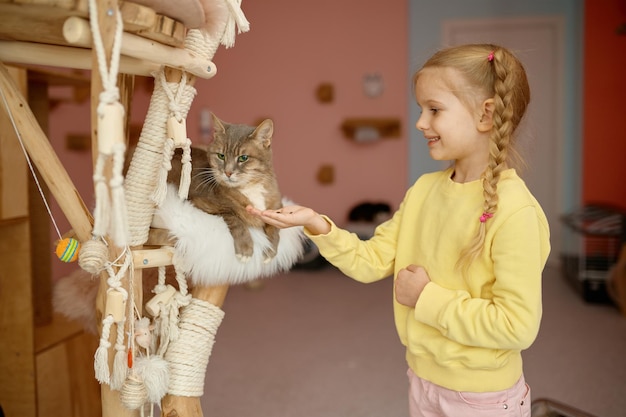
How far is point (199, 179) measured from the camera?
1349 millimetres

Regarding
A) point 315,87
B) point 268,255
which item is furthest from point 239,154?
point 315,87

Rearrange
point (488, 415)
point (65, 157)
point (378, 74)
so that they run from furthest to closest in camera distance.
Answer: point (378, 74)
point (65, 157)
point (488, 415)

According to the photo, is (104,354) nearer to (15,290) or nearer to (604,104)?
(15,290)

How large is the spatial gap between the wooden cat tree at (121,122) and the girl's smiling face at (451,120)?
36cm

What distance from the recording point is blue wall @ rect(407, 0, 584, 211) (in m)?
4.25

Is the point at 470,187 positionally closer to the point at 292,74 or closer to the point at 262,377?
the point at 262,377

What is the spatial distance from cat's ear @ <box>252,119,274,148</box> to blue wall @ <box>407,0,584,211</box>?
2.88 m

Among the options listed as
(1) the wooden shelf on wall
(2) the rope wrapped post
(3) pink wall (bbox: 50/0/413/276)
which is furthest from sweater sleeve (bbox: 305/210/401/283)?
(3) pink wall (bbox: 50/0/413/276)

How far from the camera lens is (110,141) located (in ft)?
2.45

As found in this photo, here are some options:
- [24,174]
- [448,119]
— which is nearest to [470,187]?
[448,119]

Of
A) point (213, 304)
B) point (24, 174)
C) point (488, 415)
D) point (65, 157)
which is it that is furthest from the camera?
point (65, 157)

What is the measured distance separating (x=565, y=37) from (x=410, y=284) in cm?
395

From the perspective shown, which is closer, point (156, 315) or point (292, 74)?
point (156, 315)

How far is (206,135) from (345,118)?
1154 mm
